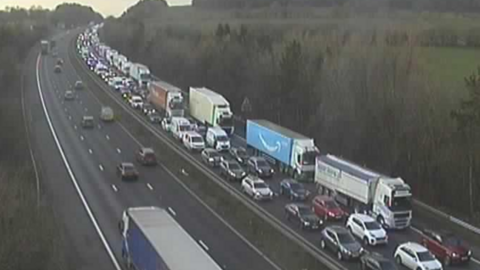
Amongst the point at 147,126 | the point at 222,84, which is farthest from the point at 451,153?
the point at 222,84

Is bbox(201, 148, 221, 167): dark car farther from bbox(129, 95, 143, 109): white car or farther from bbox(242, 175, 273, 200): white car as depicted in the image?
bbox(129, 95, 143, 109): white car

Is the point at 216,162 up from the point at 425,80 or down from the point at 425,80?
down

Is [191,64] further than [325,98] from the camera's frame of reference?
Yes

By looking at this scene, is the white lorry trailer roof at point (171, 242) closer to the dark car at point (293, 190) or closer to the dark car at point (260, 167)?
the dark car at point (293, 190)

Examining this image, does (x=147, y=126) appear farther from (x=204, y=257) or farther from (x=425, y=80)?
(x=204, y=257)

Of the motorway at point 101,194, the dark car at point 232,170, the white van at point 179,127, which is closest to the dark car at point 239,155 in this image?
the dark car at point 232,170

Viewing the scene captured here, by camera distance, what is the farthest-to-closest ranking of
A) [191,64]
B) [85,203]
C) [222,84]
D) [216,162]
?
[191,64]
[222,84]
[216,162]
[85,203]

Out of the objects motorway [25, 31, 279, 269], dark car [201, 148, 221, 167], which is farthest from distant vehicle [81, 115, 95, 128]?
dark car [201, 148, 221, 167]
